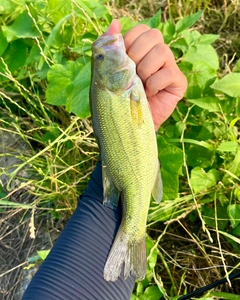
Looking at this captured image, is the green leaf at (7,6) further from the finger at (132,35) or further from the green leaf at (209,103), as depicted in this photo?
the green leaf at (209,103)

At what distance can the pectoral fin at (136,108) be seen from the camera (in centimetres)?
132

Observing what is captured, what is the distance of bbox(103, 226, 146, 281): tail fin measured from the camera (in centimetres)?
146

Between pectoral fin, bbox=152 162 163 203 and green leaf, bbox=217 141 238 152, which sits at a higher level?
pectoral fin, bbox=152 162 163 203

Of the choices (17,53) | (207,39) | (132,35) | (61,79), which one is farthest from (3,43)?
(207,39)

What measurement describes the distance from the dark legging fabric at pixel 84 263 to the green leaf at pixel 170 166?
33cm

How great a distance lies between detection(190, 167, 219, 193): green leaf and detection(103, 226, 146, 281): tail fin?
17.8 inches

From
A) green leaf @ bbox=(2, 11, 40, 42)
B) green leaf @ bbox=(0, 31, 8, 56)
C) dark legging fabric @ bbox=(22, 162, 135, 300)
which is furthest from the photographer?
green leaf @ bbox=(0, 31, 8, 56)

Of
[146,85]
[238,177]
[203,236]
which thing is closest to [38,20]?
[146,85]

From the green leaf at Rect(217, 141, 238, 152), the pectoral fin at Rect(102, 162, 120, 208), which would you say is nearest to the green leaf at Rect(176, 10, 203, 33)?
the green leaf at Rect(217, 141, 238, 152)

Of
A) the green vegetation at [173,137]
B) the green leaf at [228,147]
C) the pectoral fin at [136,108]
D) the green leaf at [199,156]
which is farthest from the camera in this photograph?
the green leaf at [199,156]

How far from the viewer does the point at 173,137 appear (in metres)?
1.95

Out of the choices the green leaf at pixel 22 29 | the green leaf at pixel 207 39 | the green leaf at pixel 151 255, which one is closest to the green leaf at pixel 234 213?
the green leaf at pixel 151 255

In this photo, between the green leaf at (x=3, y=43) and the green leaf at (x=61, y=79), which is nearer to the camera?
the green leaf at (x=61, y=79)

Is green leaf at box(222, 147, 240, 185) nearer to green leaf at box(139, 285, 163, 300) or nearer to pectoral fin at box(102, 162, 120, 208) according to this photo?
pectoral fin at box(102, 162, 120, 208)
